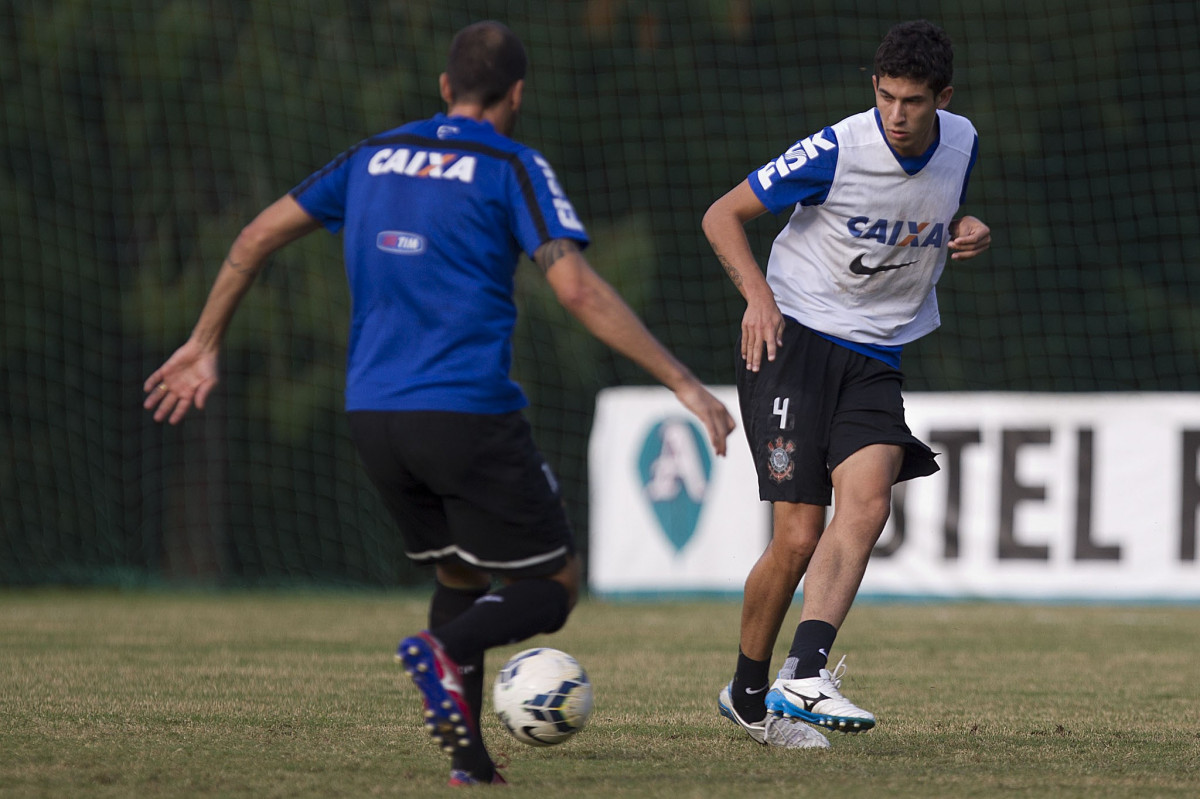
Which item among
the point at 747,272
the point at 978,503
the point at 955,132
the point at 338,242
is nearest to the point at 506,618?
the point at 747,272

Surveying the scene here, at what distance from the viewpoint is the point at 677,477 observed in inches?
454

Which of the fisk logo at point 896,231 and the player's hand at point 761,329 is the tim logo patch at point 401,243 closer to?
the player's hand at point 761,329

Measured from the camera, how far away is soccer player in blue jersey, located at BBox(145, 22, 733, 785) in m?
3.76

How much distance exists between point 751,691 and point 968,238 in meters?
1.54

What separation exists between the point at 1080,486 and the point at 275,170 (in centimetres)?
876

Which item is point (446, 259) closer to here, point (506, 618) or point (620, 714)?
point (506, 618)

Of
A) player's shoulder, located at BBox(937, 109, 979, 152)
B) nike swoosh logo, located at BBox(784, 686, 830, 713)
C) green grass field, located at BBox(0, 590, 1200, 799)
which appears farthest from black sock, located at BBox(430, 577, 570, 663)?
player's shoulder, located at BBox(937, 109, 979, 152)

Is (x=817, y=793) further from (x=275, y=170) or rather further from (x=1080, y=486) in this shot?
(x=275, y=170)

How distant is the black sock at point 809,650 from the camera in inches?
179

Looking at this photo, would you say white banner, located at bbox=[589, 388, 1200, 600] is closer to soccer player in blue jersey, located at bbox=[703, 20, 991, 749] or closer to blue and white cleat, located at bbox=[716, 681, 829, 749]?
soccer player in blue jersey, located at bbox=[703, 20, 991, 749]

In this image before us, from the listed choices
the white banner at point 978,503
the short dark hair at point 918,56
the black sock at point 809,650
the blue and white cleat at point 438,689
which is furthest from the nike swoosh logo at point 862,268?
the white banner at point 978,503

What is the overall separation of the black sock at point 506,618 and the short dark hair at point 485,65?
3.84 ft

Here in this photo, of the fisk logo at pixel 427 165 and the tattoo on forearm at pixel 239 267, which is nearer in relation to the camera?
the fisk logo at pixel 427 165

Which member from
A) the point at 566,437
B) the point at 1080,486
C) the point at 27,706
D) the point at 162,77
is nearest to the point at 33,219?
the point at 162,77
